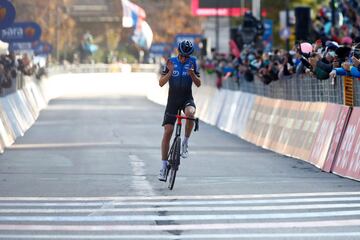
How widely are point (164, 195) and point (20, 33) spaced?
1998 centimetres

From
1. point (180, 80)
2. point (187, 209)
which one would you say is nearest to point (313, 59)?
point (180, 80)

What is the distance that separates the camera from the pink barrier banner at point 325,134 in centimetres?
2119

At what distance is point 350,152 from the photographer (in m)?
19.6

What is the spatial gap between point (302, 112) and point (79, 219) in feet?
36.9

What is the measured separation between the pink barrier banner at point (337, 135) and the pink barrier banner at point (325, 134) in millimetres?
76

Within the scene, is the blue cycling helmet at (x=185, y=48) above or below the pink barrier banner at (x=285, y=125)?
above

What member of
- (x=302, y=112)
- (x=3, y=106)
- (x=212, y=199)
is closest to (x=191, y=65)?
(x=212, y=199)

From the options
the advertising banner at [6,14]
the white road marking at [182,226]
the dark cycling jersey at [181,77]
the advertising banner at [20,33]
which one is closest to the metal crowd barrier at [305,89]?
the dark cycling jersey at [181,77]

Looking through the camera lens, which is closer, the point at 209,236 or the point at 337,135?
the point at 209,236

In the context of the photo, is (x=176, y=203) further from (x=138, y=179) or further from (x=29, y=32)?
(x=29, y=32)

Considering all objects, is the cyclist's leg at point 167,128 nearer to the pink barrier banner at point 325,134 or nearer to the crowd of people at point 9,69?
the pink barrier banner at point 325,134

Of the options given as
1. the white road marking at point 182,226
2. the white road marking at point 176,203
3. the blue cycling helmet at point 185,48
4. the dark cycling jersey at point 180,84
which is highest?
the blue cycling helmet at point 185,48

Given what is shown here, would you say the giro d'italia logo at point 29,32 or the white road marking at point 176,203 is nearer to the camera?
the white road marking at point 176,203

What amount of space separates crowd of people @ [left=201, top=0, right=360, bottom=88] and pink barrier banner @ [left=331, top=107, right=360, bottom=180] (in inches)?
29.9
